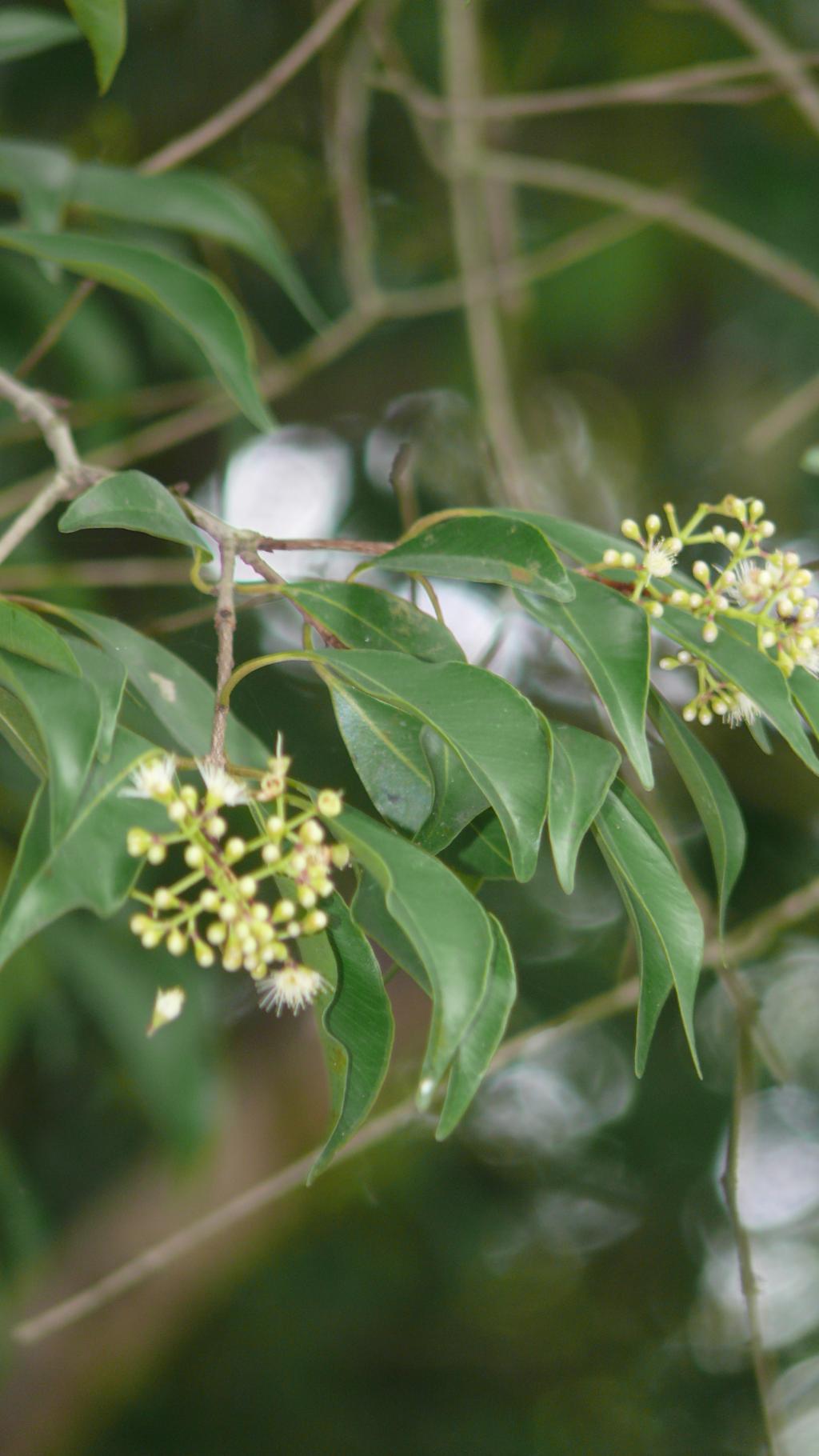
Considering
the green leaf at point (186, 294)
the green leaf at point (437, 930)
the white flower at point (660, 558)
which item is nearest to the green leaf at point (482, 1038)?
the green leaf at point (437, 930)

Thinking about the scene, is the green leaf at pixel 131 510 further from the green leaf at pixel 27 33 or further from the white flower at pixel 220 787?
the green leaf at pixel 27 33

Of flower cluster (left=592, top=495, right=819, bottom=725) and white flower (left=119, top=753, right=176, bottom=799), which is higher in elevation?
white flower (left=119, top=753, right=176, bottom=799)

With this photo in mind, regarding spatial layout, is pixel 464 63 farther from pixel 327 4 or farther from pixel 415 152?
pixel 415 152

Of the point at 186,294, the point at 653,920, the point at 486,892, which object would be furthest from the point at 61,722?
the point at 486,892

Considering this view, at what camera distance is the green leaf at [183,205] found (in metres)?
1.16

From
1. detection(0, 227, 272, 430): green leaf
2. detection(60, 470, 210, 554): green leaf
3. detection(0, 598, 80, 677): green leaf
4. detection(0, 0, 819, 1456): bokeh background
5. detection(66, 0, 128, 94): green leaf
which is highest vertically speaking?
detection(66, 0, 128, 94): green leaf

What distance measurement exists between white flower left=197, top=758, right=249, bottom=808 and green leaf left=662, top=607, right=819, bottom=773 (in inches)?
9.5

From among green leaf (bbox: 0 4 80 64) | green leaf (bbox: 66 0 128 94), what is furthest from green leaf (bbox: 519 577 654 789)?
green leaf (bbox: 0 4 80 64)

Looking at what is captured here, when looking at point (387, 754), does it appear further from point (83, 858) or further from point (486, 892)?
point (486, 892)

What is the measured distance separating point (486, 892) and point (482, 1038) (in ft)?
5.81

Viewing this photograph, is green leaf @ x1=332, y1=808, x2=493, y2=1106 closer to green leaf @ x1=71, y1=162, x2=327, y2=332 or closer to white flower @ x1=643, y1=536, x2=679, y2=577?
white flower @ x1=643, y1=536, x2=679, y2=577

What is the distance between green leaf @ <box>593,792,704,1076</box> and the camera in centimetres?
59

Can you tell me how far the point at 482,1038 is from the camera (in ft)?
1.71

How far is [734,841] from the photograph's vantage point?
727 millimetres
